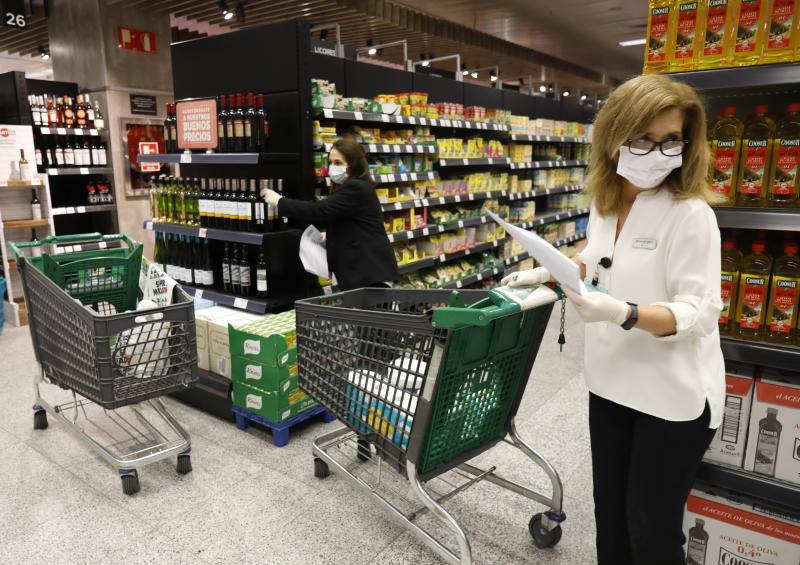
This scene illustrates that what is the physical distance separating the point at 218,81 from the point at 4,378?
2717 mm

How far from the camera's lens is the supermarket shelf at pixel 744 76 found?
1.71 meters

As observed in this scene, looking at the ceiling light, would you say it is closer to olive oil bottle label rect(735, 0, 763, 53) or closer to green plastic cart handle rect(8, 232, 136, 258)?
olive oil bottle label rect(735, 0, 763, 53)

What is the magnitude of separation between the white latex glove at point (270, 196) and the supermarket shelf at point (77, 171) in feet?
14.8

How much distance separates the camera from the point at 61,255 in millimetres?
3062

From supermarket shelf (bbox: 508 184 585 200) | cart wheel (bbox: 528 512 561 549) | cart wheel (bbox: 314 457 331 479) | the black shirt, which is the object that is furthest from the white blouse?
supermarket shelf (bbox: 508 184 585 200)

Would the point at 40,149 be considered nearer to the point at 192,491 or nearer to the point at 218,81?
the point at 218,81

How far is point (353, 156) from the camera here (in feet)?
11.6

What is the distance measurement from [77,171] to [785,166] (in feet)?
24.0

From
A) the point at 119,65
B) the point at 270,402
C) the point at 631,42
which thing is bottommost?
the point at 270,402

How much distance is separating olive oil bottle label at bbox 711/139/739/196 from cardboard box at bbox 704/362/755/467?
0.64 metres

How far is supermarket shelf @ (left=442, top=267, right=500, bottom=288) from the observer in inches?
236

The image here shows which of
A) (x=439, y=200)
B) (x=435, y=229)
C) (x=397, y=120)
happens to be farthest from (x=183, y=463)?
(x=439, y=200)

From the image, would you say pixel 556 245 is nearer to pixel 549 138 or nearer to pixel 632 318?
pixel 549 138

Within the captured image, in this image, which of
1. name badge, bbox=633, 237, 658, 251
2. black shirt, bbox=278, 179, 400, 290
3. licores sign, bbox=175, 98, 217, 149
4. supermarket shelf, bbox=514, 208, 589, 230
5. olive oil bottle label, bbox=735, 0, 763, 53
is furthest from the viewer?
supermarket shelf, bbox=514, 208, 589, 230
